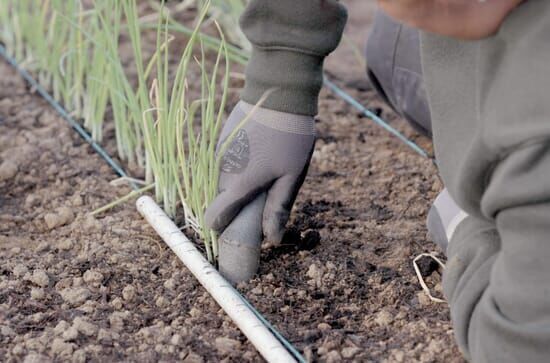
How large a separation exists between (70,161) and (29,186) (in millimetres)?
125

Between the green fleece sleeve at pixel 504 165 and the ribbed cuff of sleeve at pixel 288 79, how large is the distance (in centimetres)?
33

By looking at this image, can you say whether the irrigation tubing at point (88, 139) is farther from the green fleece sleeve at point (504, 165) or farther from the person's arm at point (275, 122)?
the green fleece sleeve at point (504, 165)

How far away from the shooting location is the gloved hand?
1.46 metres

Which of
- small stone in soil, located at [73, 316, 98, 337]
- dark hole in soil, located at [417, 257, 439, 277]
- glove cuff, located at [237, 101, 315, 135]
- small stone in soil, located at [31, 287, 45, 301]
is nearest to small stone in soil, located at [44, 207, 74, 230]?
small stone in soil, located at [31, 287, 45, 301]

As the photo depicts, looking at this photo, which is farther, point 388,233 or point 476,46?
point 388,233

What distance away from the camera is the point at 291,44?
1.44 metres

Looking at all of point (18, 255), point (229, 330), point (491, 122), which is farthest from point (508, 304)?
point (18, 255)

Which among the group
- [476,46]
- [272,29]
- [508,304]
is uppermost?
[476,46]

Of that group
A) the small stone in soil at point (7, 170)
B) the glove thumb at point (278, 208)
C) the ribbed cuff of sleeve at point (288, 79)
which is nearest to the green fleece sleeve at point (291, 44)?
the ribbed cuff of sleeve at point (288, 79)

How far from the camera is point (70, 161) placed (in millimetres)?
1896

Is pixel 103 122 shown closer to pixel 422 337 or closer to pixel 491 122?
pixel 422 337

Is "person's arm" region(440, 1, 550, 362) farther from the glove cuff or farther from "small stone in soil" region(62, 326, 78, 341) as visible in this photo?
"small stone in soil" region(62, 326, 78, 341)

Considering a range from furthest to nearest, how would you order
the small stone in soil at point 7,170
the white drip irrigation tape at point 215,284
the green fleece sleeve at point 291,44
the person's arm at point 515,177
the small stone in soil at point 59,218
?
the small stone in soil at point 7,170 < the small stone in soil at point 59,218 < the green fleece sleeve at point 291,44 < the white drip irrigation tape at point 215,284 < the person's arm at point 515,177

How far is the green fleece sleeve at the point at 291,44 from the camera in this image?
4.70 ft
